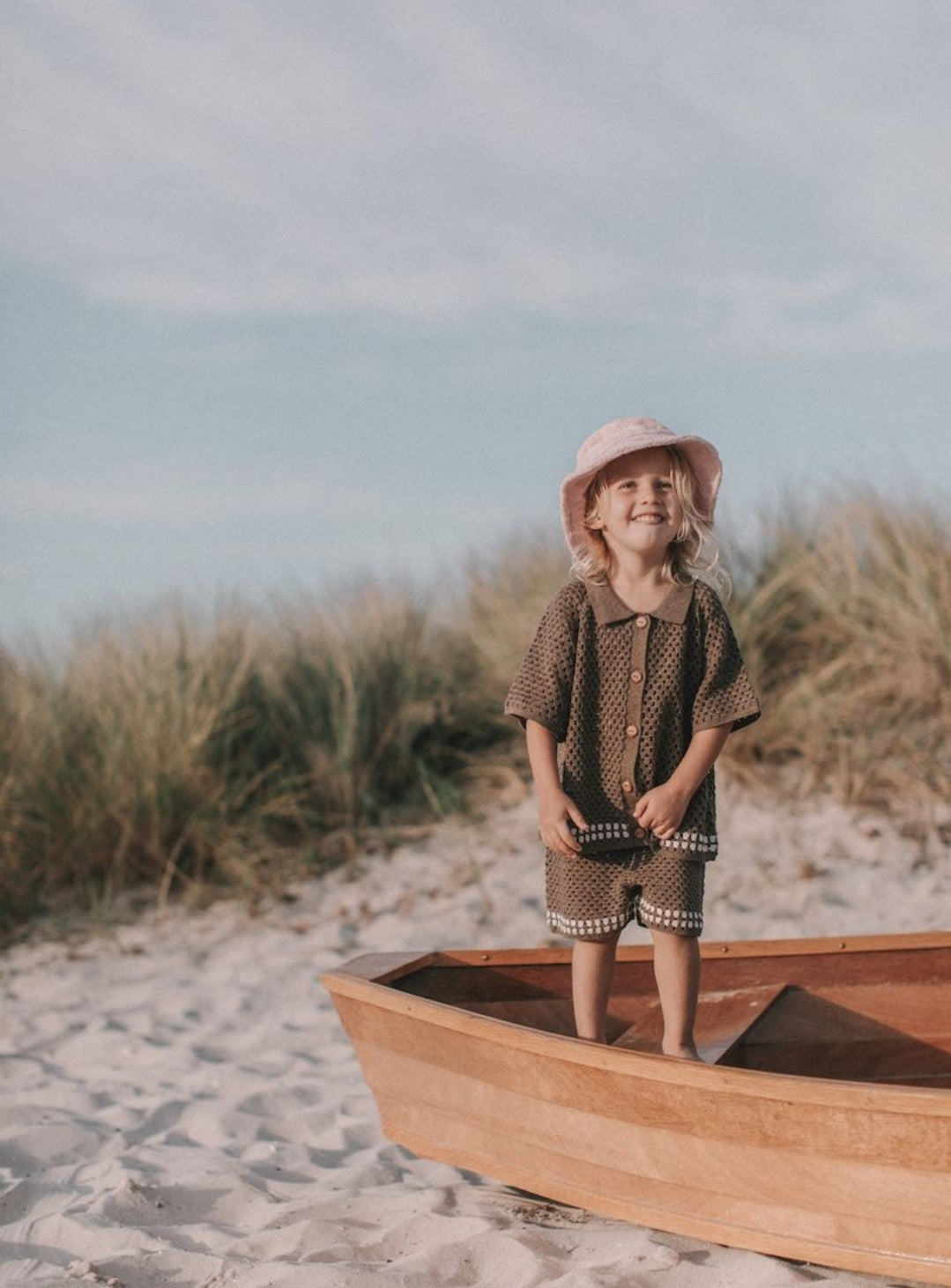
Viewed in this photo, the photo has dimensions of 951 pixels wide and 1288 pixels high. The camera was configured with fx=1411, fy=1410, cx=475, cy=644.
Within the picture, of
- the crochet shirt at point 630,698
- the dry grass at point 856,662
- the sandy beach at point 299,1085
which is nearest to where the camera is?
the sandy beach at point 299,1085

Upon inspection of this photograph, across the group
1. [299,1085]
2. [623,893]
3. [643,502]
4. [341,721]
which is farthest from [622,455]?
[341,721]

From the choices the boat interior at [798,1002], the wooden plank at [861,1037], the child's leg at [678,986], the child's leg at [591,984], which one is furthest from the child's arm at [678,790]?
the wooden plank at [861,1037]

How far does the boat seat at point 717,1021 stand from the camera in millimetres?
3551

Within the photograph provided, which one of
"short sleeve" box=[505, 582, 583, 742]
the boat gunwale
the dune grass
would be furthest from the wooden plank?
the dune grass

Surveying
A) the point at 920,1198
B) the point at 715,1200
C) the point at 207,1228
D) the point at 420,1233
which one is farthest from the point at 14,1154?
the point at 920,1198

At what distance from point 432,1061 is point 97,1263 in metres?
0.86

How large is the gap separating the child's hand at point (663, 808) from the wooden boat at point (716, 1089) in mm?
489

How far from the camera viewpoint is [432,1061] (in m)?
3.39

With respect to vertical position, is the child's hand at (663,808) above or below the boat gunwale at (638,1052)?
above

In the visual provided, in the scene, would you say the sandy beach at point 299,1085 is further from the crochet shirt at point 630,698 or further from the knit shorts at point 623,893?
the crochet shirt at point 630,698

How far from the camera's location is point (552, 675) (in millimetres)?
3238

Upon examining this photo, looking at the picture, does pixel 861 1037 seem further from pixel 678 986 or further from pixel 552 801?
pixel 552 801

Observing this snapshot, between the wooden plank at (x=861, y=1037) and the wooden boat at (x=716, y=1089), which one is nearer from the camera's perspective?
the wooden boat at (x=716, y=1089)

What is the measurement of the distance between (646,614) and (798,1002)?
137cm
